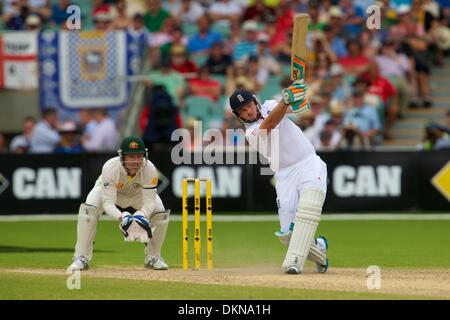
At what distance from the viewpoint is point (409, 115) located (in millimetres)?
22156

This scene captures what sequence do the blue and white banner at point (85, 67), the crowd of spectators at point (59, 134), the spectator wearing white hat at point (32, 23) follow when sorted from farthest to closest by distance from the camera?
1. the spectator wearing white hat at point (32, 23)
2. the blue and white banner at point (85, 67)
3. the crowd of spectators at point (59, 134)

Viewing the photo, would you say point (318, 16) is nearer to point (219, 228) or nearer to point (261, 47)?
point (261, 47)

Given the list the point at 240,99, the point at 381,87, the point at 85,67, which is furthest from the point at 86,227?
the point at 381,87

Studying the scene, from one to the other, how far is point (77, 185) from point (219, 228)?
3.25m

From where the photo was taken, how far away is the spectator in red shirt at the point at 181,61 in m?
21.6

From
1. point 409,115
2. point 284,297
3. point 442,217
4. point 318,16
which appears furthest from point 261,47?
point 284,297

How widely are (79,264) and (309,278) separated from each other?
2.43 meters

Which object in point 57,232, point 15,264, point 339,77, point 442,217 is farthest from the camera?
point 339,77

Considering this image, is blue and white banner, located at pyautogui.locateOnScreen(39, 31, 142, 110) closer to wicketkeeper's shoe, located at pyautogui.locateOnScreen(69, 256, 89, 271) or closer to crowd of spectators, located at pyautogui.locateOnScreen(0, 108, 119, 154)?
crowd of spectators, located at pyautogui.locateOnScreen(0, 108, 119, 154)

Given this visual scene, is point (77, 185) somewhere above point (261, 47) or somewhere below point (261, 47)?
below

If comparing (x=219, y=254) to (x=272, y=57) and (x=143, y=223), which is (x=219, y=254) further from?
(x=272, y=57)

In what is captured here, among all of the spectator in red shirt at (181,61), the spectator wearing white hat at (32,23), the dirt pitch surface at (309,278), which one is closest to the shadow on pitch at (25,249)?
the dirt pitch surface at (309,278)

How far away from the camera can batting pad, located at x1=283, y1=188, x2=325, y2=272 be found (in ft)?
36.8

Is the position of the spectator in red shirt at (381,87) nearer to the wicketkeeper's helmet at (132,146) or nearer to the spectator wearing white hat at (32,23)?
the spectator wearing white hat at (32,23)
